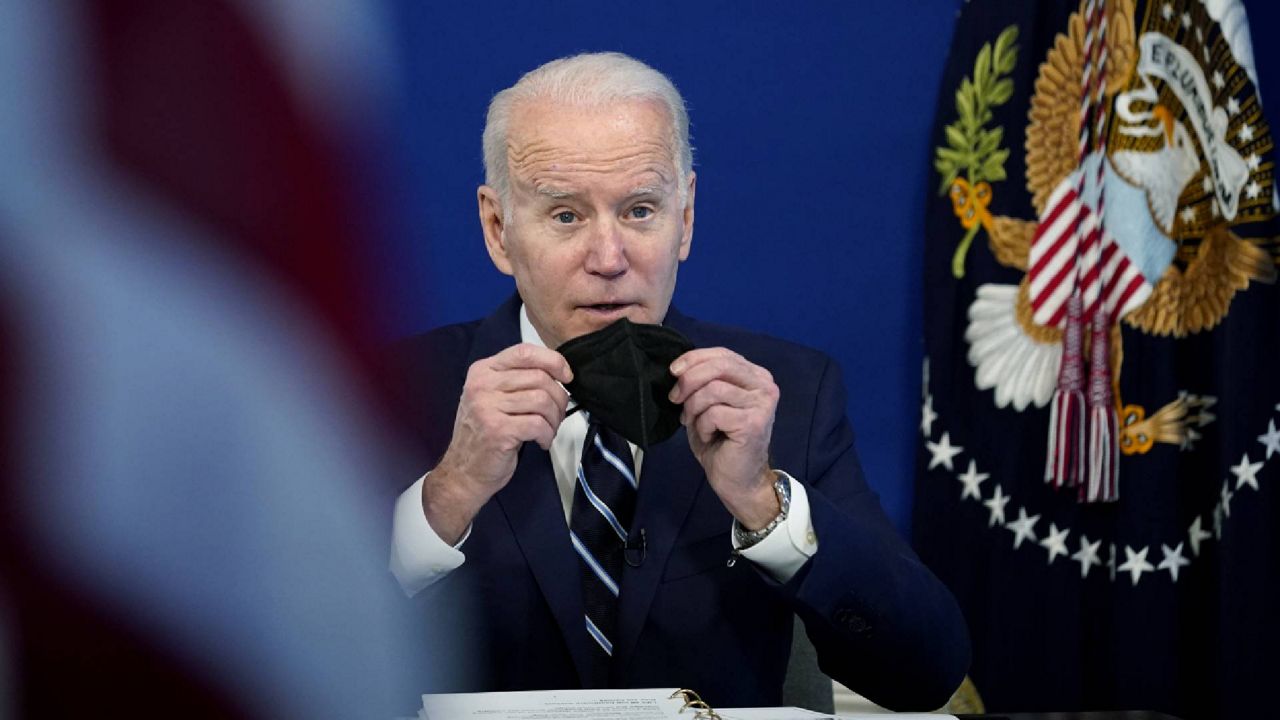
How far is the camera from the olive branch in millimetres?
3090

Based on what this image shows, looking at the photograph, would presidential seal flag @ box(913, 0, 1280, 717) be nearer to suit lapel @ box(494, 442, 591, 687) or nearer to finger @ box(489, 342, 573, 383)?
suit lapel @ box(494, 442, 591, 687)

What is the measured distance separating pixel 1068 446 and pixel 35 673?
288 cm

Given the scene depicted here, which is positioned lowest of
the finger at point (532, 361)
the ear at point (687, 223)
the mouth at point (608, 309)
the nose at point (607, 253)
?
the finger at point (532, 361)

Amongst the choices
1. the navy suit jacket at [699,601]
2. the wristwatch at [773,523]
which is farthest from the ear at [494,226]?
the wristwatch at [773,523]

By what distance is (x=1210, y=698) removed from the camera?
9.52 ft

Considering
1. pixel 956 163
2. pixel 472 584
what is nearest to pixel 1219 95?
pixel 956 163

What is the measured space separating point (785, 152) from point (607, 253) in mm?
1195

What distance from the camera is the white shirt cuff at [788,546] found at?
187 cm

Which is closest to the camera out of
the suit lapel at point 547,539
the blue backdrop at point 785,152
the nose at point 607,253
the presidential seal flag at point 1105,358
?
the suit lapel at point 547,539

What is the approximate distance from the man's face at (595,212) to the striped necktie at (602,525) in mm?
211

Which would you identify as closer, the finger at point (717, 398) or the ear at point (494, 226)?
the finger at point (717, 398)

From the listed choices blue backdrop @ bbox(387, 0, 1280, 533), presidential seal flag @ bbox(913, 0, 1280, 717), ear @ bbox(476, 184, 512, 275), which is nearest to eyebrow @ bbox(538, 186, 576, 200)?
ear @ bbox(476, 184, 512, 275)

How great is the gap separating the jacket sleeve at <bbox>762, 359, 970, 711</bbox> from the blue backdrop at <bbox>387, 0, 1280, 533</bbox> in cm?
119

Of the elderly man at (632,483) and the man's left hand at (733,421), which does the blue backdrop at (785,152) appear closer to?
the elderly man at (632,483)
